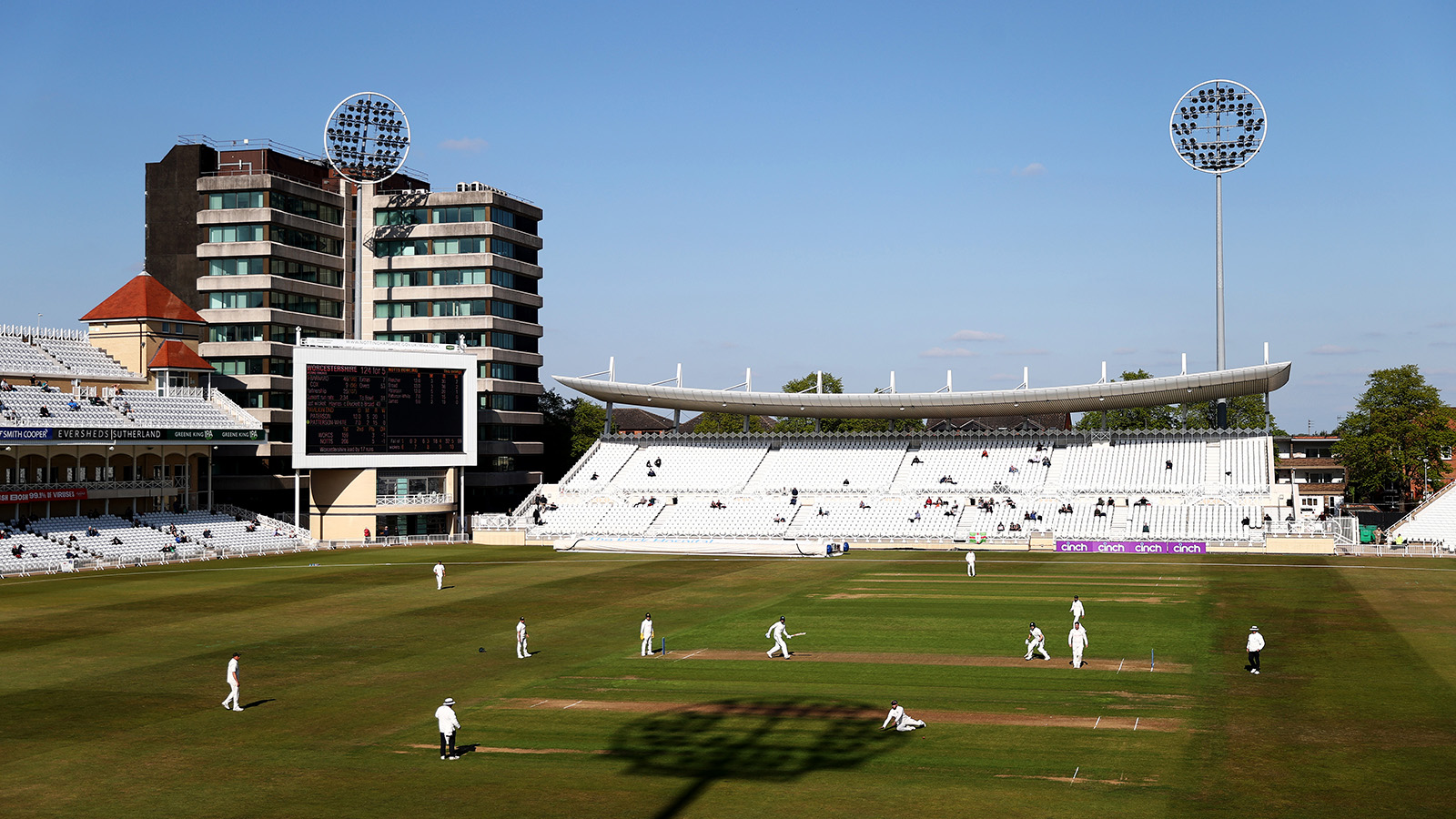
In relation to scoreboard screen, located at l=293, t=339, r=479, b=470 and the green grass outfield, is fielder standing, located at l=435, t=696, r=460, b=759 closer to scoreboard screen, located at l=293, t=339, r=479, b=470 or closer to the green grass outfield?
the green grass outfield

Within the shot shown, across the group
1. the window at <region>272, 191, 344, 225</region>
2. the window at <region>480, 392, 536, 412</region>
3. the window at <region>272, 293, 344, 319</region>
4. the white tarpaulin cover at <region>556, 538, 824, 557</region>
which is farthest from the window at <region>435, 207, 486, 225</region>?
the white tarpaulin cover at <region>556, 538, 824, 557</region>

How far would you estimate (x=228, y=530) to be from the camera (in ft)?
251

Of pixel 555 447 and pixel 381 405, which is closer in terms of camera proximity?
pixel 381 405

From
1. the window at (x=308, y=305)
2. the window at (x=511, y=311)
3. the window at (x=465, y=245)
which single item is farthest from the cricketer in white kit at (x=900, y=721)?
the window at (x=308, y=305)

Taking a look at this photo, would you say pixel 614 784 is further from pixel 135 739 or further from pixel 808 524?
pixel 808 524

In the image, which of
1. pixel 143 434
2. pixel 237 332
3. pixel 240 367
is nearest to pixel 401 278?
pixel 237 332

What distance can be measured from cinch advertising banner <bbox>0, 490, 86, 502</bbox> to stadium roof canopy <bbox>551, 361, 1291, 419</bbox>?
35088 mm

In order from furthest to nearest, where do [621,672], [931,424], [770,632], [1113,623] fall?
[931,424] → [1113,623] → [770,632] → [621,672]

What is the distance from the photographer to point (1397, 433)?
101 metres

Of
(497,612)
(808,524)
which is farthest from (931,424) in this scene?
(497,612)

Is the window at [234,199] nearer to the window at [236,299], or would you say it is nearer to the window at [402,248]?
the window at [236,299]

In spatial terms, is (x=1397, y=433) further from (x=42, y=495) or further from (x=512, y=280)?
(x=42, y=495)

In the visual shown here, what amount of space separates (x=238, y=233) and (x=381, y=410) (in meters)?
23.4

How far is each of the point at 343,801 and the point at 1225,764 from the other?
16687 mm
